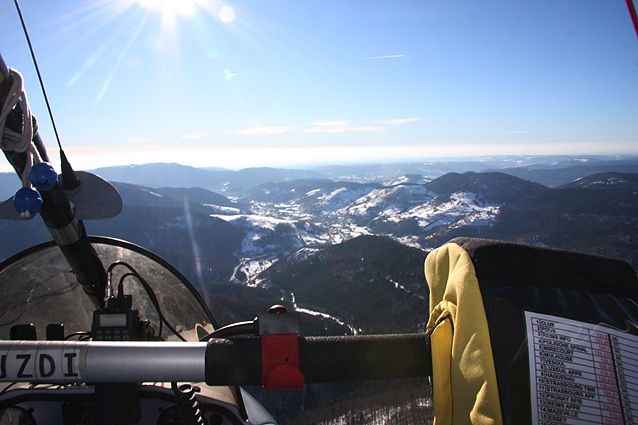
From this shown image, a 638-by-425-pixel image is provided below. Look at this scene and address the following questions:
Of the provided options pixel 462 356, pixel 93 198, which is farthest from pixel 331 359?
pixel 93 198

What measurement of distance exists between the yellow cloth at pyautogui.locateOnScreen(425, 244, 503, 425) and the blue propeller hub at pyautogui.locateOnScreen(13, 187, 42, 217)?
9.31ft

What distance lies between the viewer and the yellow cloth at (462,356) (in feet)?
6.83

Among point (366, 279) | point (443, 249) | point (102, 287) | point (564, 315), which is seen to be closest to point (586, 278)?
point (564, 315)

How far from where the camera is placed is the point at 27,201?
2.71 m

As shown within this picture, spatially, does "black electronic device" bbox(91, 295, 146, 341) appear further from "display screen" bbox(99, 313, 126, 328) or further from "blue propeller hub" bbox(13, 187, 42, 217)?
"blue propeller hub" bbox(13, 187, 42, 217)

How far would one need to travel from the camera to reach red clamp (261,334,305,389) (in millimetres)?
2312

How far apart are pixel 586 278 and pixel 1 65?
156 inches

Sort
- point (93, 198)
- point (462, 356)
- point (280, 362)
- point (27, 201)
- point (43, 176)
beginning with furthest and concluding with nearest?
point (93, 198), point (43, 176), point (27, 201), point (280, 362), point (462, 356)

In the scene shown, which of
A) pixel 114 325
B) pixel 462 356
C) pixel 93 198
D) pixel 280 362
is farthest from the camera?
Answer: pixel 93 198

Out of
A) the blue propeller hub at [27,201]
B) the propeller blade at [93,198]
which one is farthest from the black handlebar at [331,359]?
the propeller blade at [93,198]

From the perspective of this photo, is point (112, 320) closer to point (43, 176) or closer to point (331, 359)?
point (43, 176)

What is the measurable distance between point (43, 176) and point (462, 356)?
3.05 meters

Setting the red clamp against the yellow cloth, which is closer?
the yellow cloth

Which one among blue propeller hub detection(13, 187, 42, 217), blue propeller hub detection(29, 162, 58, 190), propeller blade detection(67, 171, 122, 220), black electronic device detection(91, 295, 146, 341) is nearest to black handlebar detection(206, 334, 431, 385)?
black electronic device detection(91, 295, 146, 341)
